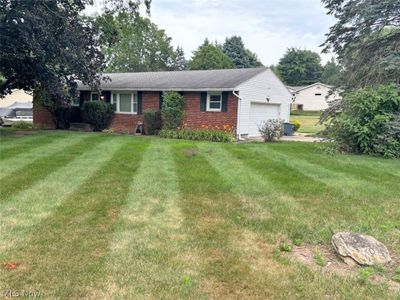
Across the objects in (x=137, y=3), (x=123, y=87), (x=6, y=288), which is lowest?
(x=6, y=288)

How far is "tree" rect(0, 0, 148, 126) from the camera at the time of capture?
44.9 feet

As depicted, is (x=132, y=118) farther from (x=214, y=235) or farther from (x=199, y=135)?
(x=214, y=235)

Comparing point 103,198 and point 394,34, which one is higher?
point 394,34

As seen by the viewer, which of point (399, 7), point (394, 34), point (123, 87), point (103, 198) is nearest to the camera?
point (103, 198)

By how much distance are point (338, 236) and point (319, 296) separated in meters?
1.13

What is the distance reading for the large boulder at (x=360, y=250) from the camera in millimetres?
3818

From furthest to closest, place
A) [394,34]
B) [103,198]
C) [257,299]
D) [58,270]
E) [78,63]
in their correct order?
[78,63]
[394,34]
[103,198]
[58,270]
[257,299]

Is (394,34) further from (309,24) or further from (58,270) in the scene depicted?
(58,270)

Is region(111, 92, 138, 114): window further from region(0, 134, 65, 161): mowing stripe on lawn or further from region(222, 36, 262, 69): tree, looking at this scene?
region(222, 36, 262, 69): tree

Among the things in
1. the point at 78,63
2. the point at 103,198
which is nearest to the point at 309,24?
the point at 78,63

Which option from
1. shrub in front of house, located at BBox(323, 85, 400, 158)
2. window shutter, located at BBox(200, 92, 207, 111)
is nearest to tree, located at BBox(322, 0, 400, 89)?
shrub in front of house, located at BBox(323, 85, 400, 158)

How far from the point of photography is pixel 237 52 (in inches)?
1914

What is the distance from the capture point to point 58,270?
3494mm

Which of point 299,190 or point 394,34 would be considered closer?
point 299,190
